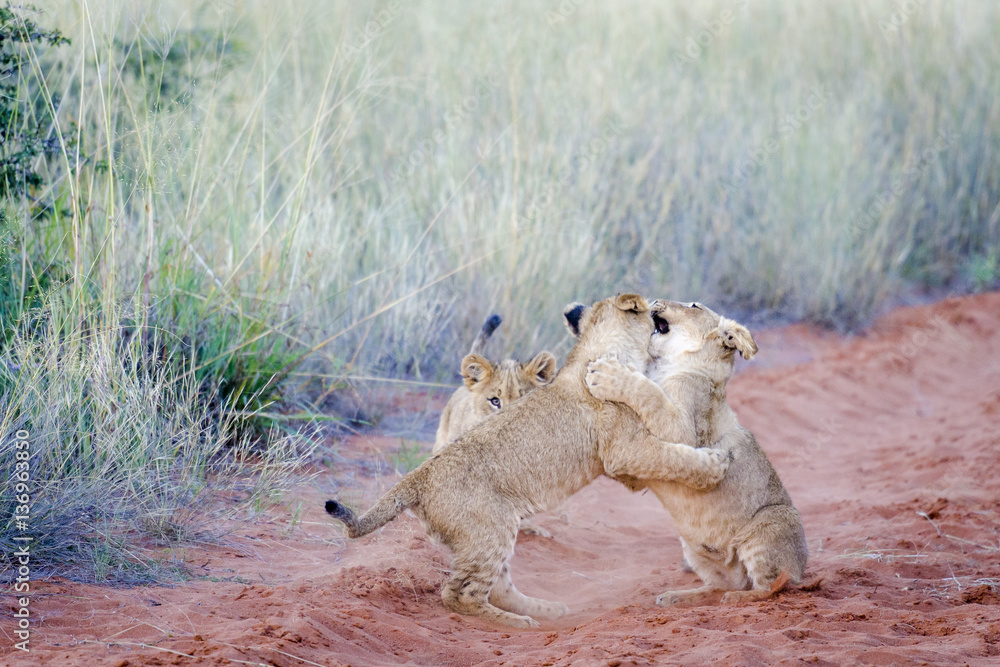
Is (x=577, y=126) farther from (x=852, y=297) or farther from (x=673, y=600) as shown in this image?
(x=673, y=600)

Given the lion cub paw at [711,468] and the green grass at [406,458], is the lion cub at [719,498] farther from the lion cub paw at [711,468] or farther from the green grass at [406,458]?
the green grass at [406,458]

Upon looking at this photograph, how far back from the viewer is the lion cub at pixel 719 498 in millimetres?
4945

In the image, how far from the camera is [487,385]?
6.29 meters

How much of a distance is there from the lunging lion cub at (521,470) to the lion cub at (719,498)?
4.3 inches

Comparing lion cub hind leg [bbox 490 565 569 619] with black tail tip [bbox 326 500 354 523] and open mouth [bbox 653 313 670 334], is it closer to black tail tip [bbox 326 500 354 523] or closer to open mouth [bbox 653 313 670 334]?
→ black tail tip [bbox 326 500 354 523]

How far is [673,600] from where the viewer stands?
4.98 meters

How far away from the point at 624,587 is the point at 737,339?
1.51 metres

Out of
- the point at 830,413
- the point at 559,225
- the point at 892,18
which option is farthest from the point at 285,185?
the point at 892,18

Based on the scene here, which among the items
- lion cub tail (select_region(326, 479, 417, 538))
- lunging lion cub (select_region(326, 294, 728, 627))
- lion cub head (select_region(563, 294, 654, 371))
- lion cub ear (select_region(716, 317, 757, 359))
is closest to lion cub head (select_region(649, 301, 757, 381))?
lion cub ear (select_region(716, 317, 757, 359))

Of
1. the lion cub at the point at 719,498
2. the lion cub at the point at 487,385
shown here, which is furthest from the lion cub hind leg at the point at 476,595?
the lion cub at the point at 487,385

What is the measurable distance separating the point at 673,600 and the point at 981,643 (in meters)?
1.46

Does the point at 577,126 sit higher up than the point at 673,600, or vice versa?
the point at 577,126

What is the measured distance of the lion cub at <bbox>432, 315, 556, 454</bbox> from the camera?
244 inches

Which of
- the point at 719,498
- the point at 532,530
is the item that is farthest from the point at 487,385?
the point at 719,498
